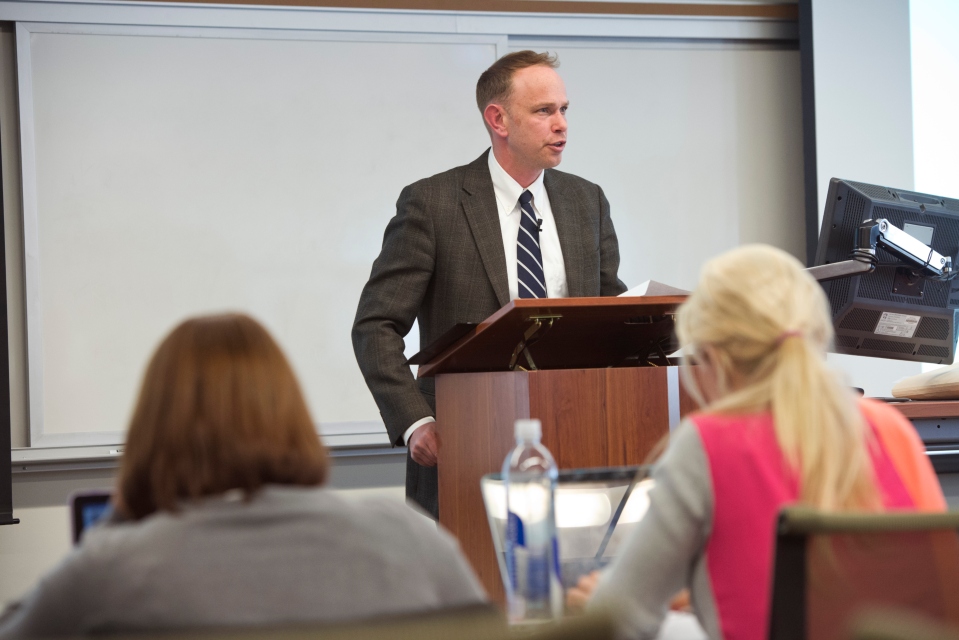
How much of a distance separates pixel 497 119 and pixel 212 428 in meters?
1.98

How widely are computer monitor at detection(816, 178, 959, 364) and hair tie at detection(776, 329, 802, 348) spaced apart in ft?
4.34

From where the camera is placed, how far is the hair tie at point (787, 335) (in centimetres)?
121

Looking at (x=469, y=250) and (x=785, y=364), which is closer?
(x=785, y=364)

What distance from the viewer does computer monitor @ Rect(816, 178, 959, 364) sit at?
2.51 metres

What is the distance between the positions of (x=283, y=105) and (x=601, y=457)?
9.79ft

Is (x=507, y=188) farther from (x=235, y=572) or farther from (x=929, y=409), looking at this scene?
(x=235, y=572)

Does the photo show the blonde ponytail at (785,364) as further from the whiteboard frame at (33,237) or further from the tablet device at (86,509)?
the whiteboard frame at (33,237)

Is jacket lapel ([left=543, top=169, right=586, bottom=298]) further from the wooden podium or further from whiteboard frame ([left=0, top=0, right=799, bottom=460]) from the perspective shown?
whiteboard frame ([left=0, top=0, right=799, bottom=460])

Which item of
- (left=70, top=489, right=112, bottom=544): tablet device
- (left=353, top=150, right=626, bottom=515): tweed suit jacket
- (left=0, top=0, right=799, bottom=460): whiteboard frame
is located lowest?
(left=70, top=489, right=112, bottom=544): tablet device

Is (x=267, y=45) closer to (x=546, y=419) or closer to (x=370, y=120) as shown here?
(x=370, y=120)

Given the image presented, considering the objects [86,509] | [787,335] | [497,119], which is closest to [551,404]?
[787,335]

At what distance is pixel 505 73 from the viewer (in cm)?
291

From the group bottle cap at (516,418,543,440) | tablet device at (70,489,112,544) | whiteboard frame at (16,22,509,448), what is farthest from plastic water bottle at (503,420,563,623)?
whiteboard frame at (16,22,509,448)

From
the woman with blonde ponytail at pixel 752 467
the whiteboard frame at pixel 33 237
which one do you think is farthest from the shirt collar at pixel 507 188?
the whiteboard frame at pixel 33 237
